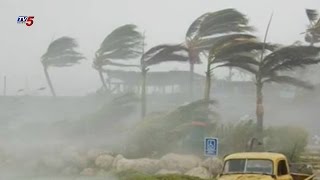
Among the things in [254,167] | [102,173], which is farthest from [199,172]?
[254,167]

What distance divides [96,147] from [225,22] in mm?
10825

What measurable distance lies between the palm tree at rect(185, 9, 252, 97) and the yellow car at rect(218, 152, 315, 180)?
668 inches

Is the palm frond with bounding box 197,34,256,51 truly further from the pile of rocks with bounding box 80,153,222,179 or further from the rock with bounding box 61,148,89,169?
the rock with bounding box 61,148,89,169

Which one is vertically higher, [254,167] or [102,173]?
[254,167]

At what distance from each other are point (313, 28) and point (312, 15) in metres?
1.16

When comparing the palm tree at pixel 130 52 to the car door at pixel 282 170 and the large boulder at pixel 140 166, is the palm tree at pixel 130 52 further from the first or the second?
the car door at pixel 282 170

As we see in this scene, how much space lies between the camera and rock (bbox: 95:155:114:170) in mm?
24858

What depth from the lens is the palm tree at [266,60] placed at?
2580 cm

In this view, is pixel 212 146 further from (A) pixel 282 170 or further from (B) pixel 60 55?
(B) pixel 60 55

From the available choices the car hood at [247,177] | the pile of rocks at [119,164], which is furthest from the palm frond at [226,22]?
the car hood at [247,177]

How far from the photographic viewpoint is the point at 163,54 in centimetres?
2972

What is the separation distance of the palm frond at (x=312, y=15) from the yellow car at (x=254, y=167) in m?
24.2

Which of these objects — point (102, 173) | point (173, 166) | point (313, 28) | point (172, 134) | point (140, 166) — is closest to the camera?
point (173, 166)

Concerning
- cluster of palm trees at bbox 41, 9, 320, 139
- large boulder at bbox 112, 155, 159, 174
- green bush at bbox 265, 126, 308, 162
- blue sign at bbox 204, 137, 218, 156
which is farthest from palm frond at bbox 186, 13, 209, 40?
blue sign at bbox 204, 137, 218, 156
